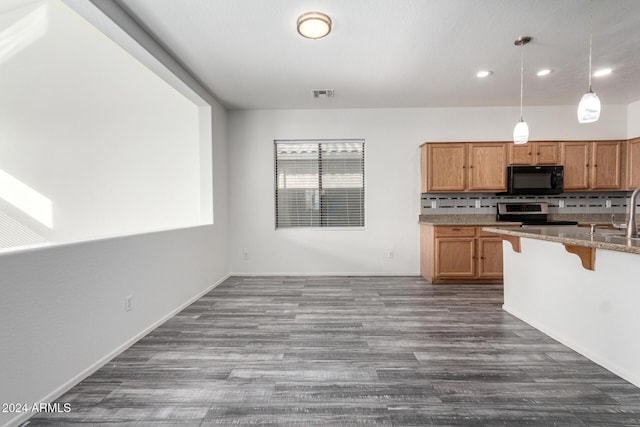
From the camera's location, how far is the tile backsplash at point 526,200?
452 cm

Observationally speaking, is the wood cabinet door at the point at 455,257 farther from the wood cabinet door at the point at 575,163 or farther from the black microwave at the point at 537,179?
the wood cabinet door at the point at 575,163

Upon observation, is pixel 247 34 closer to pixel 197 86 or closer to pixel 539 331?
pixel 197 86

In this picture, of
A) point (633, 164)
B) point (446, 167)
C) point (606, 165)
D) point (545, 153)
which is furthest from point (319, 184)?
point (633, 164)

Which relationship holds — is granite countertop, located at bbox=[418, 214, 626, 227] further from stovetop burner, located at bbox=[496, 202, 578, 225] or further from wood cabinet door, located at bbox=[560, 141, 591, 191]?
wood cabinet door, located at bbox=[560, 141, 591, 191]

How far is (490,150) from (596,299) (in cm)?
276

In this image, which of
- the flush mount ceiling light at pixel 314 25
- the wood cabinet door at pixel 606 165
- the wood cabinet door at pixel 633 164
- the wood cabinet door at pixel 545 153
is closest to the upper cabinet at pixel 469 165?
the wood cabinet door at pixel 545 153

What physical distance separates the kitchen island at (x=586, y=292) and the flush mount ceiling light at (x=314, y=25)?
96.5 inches

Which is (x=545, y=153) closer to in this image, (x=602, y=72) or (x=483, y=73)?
(x=602, y=72)

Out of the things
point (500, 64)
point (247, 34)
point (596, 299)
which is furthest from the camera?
point (500, 64)

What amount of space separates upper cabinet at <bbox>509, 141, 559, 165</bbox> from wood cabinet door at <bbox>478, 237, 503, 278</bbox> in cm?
128

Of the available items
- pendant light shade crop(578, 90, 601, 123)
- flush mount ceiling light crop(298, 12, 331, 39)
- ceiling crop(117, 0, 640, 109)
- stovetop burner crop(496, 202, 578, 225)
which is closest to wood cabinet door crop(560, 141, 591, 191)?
stovetop burner crop(496, 202, 578, 225)

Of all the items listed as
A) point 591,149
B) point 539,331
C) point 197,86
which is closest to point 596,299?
point 539,331

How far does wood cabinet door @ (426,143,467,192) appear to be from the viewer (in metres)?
4.28

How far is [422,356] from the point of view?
2.14 metres
